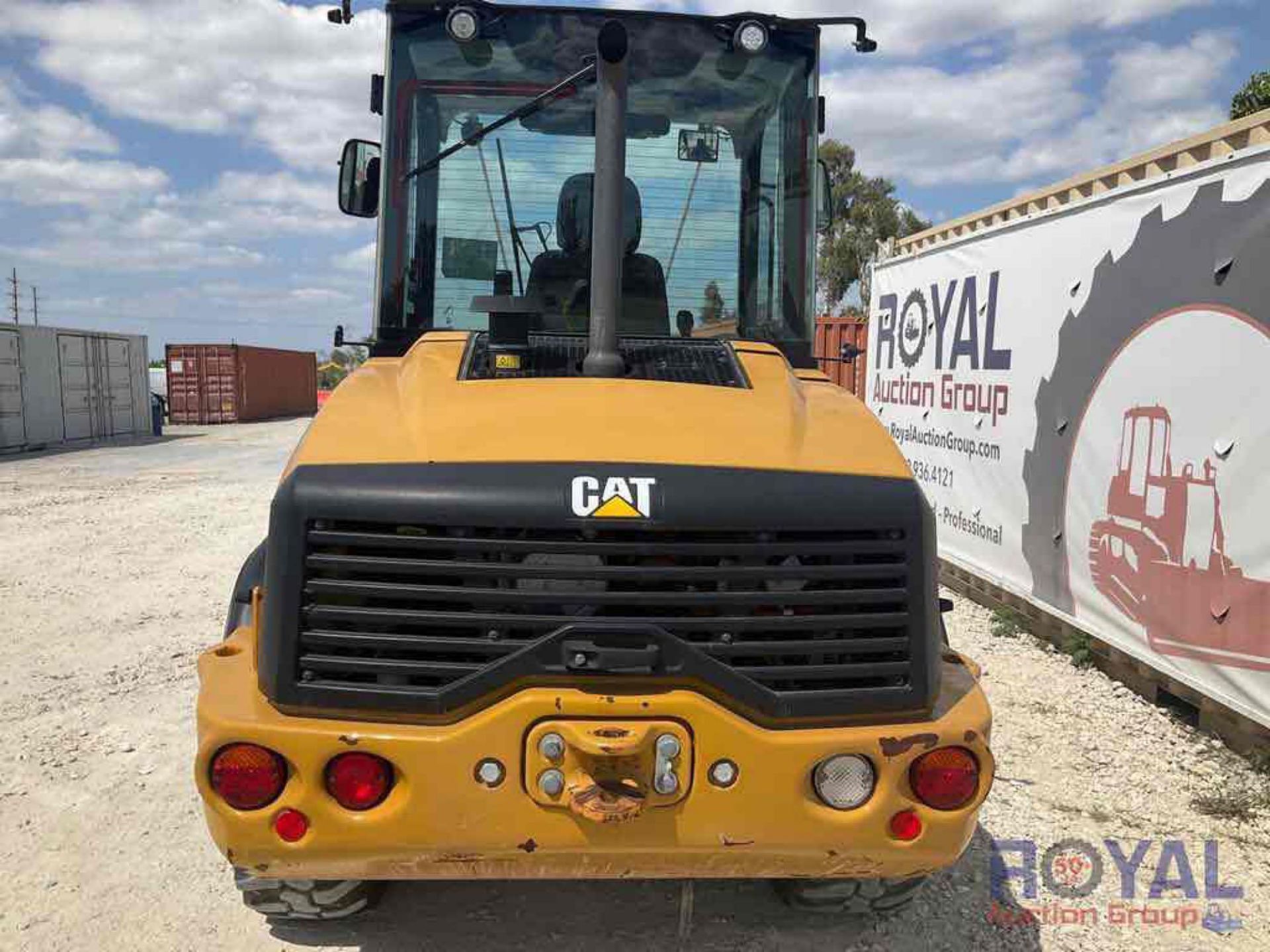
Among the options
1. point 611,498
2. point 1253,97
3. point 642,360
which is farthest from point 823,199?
point 1253,97

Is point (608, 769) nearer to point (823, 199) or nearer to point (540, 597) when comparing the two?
point (540, 597)

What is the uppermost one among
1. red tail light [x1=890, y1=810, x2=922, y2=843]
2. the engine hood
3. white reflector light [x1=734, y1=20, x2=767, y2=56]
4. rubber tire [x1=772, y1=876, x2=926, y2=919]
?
white reflector light [x1=734, y1=20, x2=767, y2=56]

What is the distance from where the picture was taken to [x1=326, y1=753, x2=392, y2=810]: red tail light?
2.22 m

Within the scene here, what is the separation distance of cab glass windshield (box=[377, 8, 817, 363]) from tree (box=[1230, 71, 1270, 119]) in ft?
58.2

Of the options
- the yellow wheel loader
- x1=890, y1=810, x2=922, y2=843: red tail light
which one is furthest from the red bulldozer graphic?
x1=890, y1=810, x2=922, y2=843: red tail light

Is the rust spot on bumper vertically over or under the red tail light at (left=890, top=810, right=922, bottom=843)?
over

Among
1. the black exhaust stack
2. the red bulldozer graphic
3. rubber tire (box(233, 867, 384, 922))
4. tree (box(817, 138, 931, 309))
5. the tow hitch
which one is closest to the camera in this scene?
the tow hitch

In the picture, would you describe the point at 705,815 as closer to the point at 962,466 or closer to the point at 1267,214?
the point at 1267,214

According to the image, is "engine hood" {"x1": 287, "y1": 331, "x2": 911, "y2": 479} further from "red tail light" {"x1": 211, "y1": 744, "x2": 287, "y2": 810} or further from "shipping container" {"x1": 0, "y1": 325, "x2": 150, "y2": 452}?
"shipping container" {"x1": 0, "y1": 325, "x2": 150, "y2": 452}

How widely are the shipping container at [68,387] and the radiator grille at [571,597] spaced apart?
22134 millimetres

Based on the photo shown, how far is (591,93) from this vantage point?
11.6 ft

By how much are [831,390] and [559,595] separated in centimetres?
142

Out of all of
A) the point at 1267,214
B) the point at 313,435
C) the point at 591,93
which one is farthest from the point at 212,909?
the point at 1267,214

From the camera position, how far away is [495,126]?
3.38m
